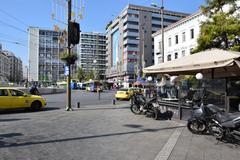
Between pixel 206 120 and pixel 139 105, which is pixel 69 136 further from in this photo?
pixel 139 105

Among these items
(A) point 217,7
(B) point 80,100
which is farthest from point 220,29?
(B) point 80,100

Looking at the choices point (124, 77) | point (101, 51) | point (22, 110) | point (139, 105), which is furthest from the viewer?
point (101, 51)

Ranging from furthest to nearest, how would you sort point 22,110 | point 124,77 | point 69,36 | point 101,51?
point 101,51, point 124,77, point 22,110, point 69,36

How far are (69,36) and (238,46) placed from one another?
418 inches

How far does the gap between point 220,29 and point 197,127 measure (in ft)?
32.8

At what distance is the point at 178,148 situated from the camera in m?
6.80

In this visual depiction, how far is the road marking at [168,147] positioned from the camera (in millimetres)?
6048

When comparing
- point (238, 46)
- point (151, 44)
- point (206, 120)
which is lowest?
point (206, 120)

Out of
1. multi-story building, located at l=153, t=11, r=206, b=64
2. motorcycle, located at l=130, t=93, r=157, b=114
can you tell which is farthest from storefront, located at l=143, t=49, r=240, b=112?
A: multi-story building, located at l=153, t=11, r=206, b=64

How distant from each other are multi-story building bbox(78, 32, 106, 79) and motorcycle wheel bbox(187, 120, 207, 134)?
410ft

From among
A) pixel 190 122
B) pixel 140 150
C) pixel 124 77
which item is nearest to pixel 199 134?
pixel 190 122

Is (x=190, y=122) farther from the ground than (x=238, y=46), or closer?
closer

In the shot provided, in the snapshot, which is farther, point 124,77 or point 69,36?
point 124,77

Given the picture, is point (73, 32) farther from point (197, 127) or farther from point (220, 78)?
point (197, 127)
